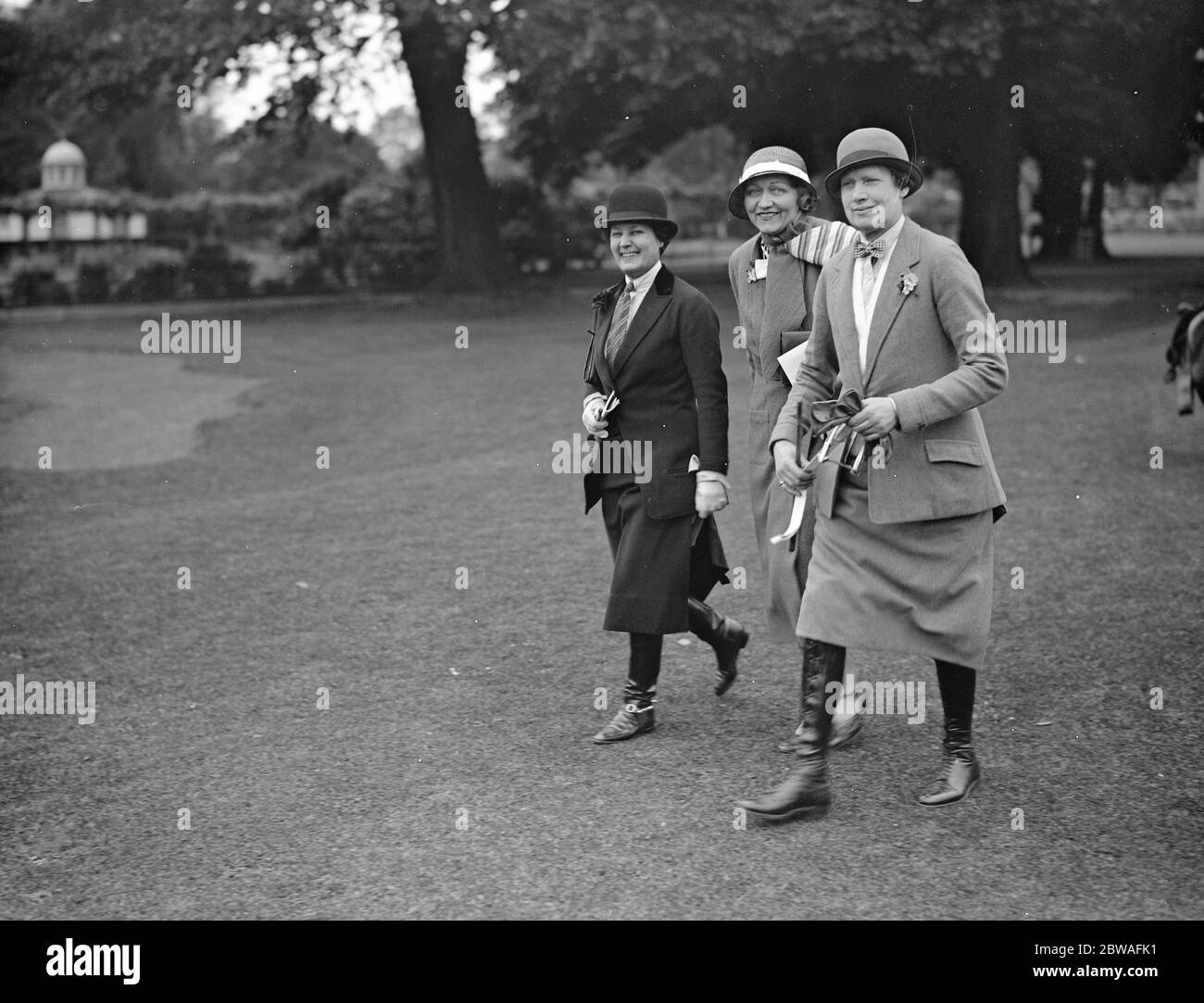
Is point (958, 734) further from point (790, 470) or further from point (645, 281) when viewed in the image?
point (645, 281)

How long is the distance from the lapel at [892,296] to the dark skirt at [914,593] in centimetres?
49

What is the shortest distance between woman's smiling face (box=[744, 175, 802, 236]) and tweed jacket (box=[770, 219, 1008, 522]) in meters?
0.67

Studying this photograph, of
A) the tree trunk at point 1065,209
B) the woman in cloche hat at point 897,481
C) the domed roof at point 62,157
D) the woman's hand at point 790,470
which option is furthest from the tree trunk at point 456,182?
the woman in cloche hat at point 897,481

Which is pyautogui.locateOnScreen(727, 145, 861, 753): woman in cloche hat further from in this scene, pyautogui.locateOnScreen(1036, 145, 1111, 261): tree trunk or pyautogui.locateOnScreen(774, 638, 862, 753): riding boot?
pyautogui.locateOnScreen(1036, 145, 1111, 261): tree trunk

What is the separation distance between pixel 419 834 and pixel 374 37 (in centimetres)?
2529

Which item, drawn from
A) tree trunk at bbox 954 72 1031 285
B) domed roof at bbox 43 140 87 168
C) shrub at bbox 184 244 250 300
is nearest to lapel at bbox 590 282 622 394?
tree trunk at bbox 954 72 1031 285

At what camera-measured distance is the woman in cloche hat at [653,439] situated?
573 centimetres

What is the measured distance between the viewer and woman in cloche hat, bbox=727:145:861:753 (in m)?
5.54

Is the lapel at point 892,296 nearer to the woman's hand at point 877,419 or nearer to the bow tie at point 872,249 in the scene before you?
the bow tie at point 872,249

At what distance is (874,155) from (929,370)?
0.70 metres

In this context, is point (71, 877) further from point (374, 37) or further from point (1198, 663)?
point (374, 37)

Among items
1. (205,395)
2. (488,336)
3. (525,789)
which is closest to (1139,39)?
(488,336)

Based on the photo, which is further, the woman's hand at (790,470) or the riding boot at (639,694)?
the riding boot at (639,694)

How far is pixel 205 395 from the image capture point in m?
18.4
